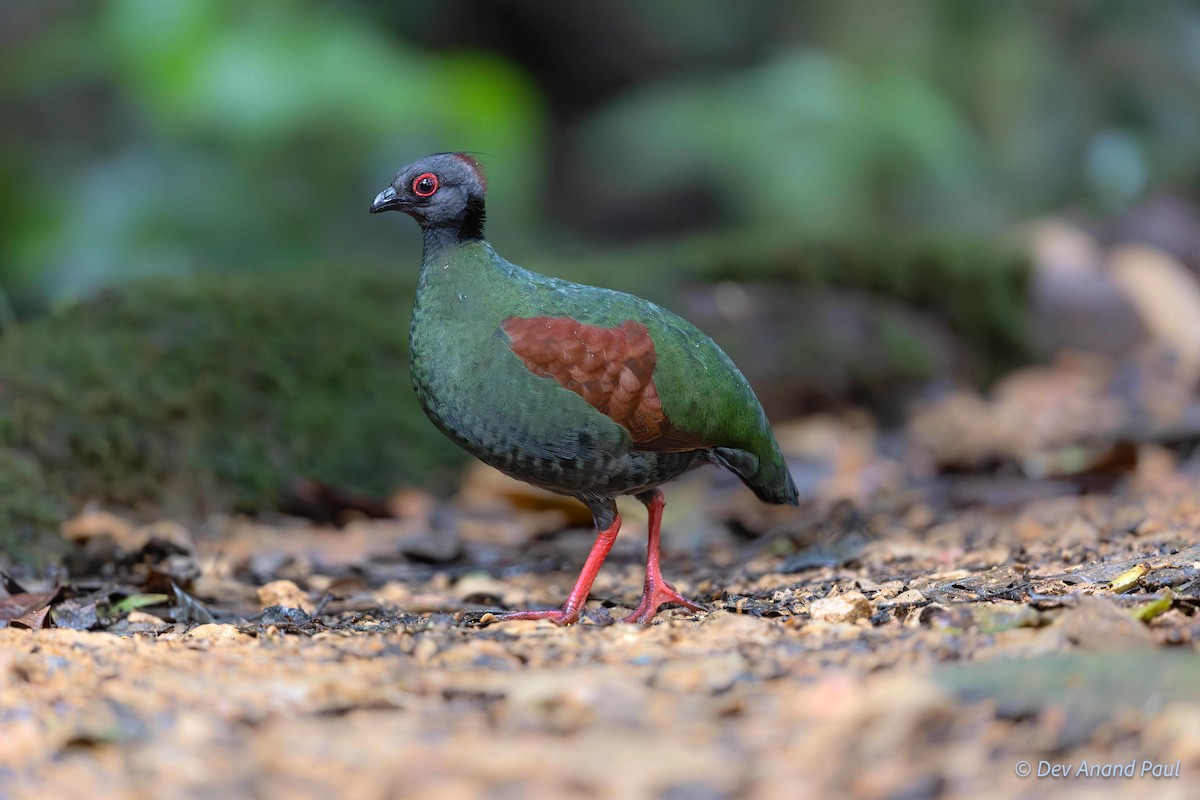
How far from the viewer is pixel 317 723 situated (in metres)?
2.28

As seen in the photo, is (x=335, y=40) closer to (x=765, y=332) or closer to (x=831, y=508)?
(x=765, y=332)

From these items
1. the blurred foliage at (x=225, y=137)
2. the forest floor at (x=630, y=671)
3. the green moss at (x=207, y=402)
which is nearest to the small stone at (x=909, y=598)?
the forest floor at (x=630, y=671)

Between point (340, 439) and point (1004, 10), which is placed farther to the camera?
point (1004, 10)

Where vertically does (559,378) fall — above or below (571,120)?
below

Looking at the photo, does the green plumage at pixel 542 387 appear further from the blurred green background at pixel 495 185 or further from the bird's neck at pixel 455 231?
the blurred green background at pixel 495 185

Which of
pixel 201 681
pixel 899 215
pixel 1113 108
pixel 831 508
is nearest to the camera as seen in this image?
pixel 201 681

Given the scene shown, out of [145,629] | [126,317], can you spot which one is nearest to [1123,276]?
[126,317]

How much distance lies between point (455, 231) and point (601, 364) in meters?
0.71

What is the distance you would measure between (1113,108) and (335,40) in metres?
7.65

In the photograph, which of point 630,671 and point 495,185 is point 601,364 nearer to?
point 630,671

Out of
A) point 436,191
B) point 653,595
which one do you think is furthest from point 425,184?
point 653,595

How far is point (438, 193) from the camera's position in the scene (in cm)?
393

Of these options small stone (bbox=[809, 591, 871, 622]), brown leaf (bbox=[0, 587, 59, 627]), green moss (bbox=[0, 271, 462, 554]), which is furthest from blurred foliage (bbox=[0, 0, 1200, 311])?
small stone (bbox=[809, 591, 871, 622])

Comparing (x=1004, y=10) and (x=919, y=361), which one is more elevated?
(x=1004, y=10)
